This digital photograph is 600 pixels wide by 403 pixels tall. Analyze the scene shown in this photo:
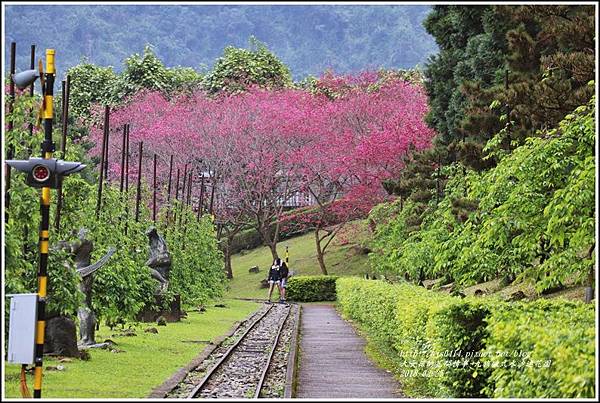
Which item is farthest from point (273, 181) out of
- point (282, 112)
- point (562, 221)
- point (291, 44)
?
point (291, 44)

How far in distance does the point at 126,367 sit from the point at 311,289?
2694 centimetres

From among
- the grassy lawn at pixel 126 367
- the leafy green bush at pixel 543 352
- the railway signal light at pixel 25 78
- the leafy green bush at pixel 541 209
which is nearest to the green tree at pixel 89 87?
the grassy lawn at pixel 126 367

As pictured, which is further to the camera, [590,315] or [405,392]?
[405,392]

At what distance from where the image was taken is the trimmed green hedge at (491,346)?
7.12 m

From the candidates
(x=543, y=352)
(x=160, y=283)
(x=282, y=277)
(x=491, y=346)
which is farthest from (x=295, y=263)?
(x=543, y=352)

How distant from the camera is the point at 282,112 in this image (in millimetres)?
43719

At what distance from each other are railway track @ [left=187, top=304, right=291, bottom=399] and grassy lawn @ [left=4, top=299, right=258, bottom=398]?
0.55m

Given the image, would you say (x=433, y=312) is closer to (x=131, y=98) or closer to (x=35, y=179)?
(x=35, y=179)

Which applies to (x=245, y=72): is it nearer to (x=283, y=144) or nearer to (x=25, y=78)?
(x=283, y=144)

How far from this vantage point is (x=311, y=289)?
4084 centimetres

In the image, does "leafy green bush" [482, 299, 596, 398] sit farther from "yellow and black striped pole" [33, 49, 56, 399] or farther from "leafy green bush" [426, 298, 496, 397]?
"yellow and black striped pole" [33, 49, 56, 399]

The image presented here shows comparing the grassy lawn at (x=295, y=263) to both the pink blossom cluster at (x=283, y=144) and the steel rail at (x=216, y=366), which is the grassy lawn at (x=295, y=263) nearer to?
the pink blossom cluster at (x=283, y=144)

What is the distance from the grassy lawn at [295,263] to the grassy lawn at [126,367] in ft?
68.1

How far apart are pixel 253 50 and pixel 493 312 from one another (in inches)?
1991
